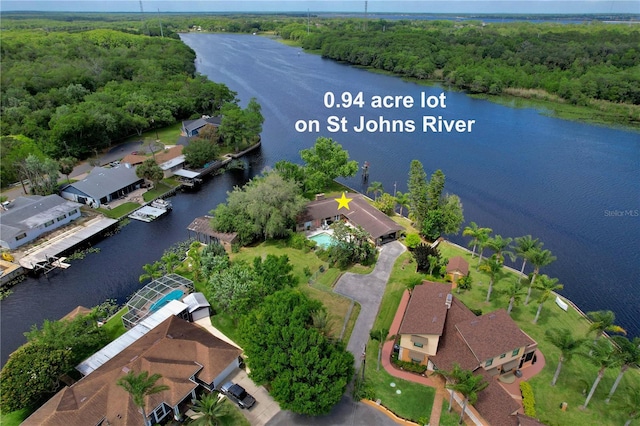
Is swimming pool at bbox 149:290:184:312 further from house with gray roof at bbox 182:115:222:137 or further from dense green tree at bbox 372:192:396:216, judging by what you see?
house with gray roof at bbox 182:115:222:137

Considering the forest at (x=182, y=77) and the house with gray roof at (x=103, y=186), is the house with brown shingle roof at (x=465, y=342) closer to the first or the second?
the house with gray roof at (x=103, y=186)

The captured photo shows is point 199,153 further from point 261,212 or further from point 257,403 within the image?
point 257,403

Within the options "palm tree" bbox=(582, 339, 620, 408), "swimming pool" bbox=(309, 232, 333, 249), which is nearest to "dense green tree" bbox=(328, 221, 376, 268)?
"swimming pool" bbox=(309, 232, 333, 249)

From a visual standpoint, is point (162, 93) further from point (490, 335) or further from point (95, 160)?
point (490, 335)

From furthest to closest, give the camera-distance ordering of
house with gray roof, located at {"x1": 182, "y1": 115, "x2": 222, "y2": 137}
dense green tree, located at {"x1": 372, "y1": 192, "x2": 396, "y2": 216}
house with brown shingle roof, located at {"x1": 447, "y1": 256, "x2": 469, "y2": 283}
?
1. house with gray roof, located at {"x1": 182, "y1": 115, "x2": 222, "y2": 137}
2. dense green tree, located at {"x1": 372, "y1": 192, "x2": 396, "y2": 216}
3. house with brown shingle roof, located at {"x1": 447, "y1": 256, "x2": 469, "y2": 283}

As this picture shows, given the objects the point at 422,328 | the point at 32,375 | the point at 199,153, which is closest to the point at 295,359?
the point at 422,328

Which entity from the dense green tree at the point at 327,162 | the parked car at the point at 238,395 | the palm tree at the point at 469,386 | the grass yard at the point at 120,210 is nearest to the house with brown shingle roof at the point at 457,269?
the palm tree at the point at 469,386
